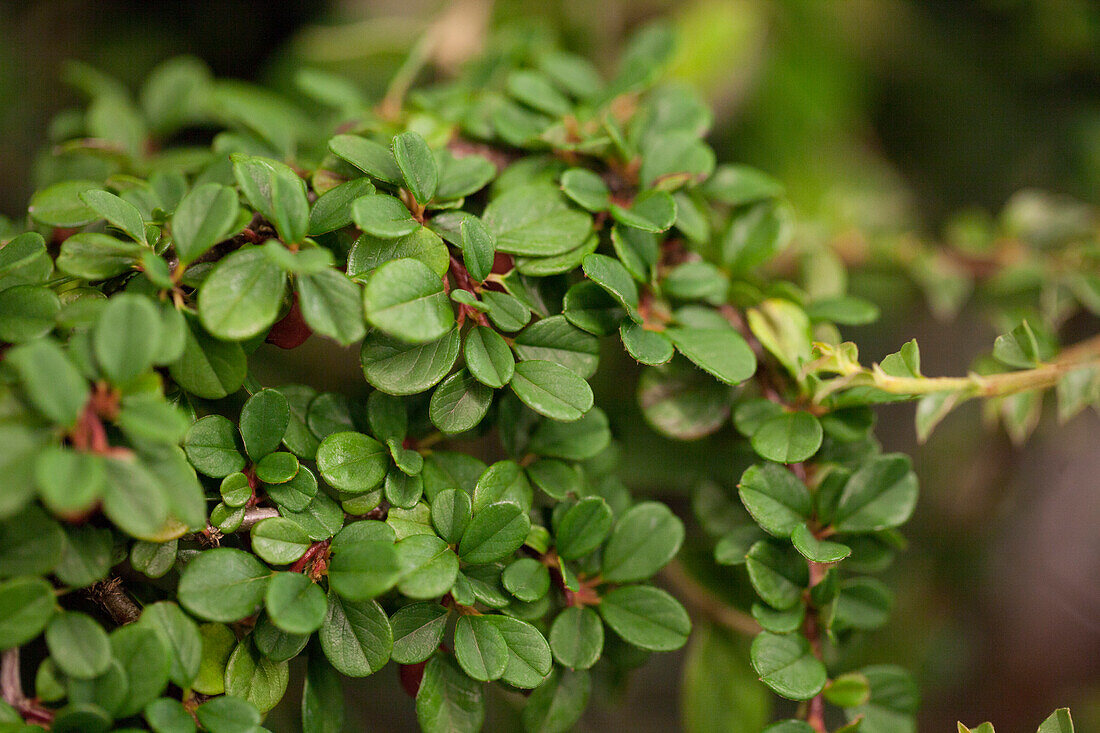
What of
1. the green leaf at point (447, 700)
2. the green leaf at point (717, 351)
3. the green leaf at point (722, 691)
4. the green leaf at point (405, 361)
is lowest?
the green leaf at point (722, 691)

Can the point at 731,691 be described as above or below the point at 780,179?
below

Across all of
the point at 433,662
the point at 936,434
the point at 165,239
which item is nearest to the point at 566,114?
the point at 165,239

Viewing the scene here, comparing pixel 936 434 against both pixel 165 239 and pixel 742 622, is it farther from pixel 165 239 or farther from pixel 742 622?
pixel 165 239

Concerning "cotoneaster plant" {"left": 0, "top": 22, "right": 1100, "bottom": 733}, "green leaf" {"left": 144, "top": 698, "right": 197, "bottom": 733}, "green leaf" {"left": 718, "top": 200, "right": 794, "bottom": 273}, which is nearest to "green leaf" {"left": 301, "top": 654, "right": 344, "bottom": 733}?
"cotoneaster plant" {"left": 0, "top": 22, "right": 1100, "bottom": 733}

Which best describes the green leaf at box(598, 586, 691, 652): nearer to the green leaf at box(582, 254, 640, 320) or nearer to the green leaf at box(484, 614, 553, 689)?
the green leaf at box(484, 614, 553, 689)

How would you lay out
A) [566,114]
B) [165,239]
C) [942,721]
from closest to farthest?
1. [165,239]
2. [566,114]
3. [942,721]

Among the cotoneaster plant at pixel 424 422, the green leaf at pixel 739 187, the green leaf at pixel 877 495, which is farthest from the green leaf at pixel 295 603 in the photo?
the green leaf at pixel 739 187

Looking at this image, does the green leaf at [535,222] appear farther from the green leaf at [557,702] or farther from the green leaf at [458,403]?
the green leaf at [557,702]
